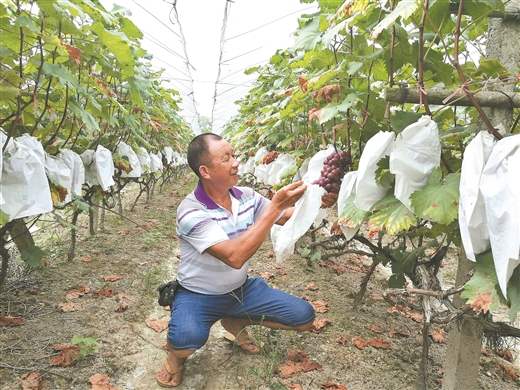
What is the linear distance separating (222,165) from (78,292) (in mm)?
1819

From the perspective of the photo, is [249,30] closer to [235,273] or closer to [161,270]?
[161,270]

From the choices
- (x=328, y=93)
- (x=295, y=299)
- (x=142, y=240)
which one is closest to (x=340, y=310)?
(x=295, y=299)

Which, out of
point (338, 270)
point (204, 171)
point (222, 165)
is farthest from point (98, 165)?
point (338, 270)

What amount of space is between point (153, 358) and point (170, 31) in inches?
357

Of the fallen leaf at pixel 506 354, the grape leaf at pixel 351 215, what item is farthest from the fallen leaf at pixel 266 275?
the grape leaf at pixel 351 215

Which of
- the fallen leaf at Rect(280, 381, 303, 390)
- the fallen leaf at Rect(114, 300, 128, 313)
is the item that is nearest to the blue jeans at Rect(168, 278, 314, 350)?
the fallen leaf at Rect(280, 381, 303, 390)

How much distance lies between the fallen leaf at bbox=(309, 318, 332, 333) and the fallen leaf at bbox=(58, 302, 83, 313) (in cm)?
174

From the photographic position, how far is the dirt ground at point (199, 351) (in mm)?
2104

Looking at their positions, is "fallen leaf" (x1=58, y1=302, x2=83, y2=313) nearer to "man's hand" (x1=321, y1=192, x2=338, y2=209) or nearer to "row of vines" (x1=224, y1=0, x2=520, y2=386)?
"row of vines" (x1=224, y1=0, x2=520, y2=386)

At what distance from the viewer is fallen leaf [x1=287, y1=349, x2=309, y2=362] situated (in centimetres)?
Result: 230

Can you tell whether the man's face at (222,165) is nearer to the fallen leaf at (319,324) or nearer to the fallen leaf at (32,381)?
the fallen leaf at (319,324)

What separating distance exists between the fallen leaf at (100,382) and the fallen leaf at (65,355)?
0.67 ft

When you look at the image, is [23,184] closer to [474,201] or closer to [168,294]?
[168,294]

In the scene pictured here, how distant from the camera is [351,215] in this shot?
139cm
